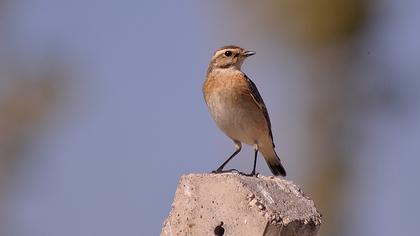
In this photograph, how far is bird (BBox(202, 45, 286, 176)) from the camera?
8375 mm

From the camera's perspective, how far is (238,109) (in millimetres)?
8383

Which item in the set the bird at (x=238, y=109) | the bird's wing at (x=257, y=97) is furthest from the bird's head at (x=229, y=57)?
the bird's wing at (x=257, y=97)

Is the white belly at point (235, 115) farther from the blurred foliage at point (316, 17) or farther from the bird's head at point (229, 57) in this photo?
the blurred foliage at point (316, 17)

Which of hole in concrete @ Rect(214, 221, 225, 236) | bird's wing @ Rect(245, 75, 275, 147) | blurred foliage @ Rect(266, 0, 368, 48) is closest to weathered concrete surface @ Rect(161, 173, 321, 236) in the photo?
hole in concrete @ Rect(214, 221, 225, 236)

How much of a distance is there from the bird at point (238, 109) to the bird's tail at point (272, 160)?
0.01 metres

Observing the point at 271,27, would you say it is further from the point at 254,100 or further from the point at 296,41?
the point at 254,100

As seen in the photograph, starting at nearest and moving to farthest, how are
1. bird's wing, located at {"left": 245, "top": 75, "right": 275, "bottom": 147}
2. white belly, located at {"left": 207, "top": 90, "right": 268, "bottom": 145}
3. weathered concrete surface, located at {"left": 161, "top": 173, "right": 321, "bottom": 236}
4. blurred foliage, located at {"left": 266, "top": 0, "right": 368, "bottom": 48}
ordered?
weathered concrete surface, located at {"left": 161, "top": 173, "right": 321, "bottom": 236} → white belly, located at {"left": 207, "top": 90, "right": 268, "bottom": 145} → bird's wing, located at {"left": 245, "top": 75, "right": 275, "bottom": 147} → blurred foliage, located at {"left": 266, "top": 0, "right": 368, "bottom": 48}

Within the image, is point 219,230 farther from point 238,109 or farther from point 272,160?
point 272,160

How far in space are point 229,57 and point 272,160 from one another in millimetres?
944

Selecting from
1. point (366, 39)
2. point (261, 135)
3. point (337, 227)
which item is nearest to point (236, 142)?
point (261, 135)

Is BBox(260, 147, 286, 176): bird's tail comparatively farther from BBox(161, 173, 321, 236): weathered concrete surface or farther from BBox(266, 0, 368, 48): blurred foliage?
BBox(266, 0, 368, 48): blurred foliage

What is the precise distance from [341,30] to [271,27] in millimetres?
1117

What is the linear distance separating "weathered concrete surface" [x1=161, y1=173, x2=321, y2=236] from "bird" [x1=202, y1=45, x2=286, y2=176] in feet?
11.0

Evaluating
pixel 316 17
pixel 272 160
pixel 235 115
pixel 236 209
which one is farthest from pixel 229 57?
pixel 316 17
